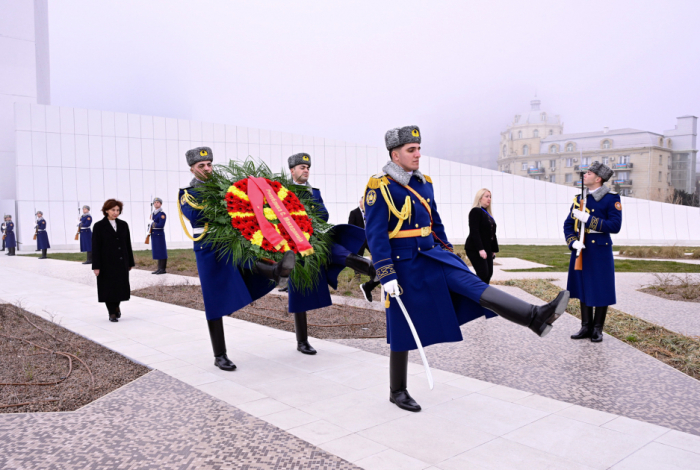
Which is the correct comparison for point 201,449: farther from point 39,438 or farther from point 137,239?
point 137,239

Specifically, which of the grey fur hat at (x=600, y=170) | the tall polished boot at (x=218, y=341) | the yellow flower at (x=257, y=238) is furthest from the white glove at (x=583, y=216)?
the tall polished boot at (x=218, y=341)

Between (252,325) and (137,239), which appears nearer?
(252,325)

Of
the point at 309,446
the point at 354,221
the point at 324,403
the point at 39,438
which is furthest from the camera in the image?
the point at 354,221

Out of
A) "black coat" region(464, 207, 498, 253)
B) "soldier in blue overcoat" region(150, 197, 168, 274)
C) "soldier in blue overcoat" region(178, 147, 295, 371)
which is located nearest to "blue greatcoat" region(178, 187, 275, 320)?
"soldier in blue overcoat" region(178, 147, 295, 371)

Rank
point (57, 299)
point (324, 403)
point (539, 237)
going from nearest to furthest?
point (324, 403) < point (57, 299) < point (539, 237)

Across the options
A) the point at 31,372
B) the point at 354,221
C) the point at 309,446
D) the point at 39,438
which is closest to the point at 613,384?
the point at 309,446

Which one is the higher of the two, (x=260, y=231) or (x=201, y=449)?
(x=260, y=231)

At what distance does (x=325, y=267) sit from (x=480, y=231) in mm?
3158

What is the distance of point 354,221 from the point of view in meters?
11.4

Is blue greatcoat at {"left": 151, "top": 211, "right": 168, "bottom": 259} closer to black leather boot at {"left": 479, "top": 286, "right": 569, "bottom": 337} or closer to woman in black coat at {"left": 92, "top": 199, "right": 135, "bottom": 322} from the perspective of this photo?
woman in black coat at {"left": 92, "top": 199, "right": 135, "bottom": 322}

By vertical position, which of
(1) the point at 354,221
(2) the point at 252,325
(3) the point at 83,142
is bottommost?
(2) the point at 252,325

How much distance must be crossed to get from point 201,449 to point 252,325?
4.14 metres

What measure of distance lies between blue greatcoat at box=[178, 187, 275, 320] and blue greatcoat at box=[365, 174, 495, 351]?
5.69ft

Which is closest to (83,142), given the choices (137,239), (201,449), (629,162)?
(137,239)
